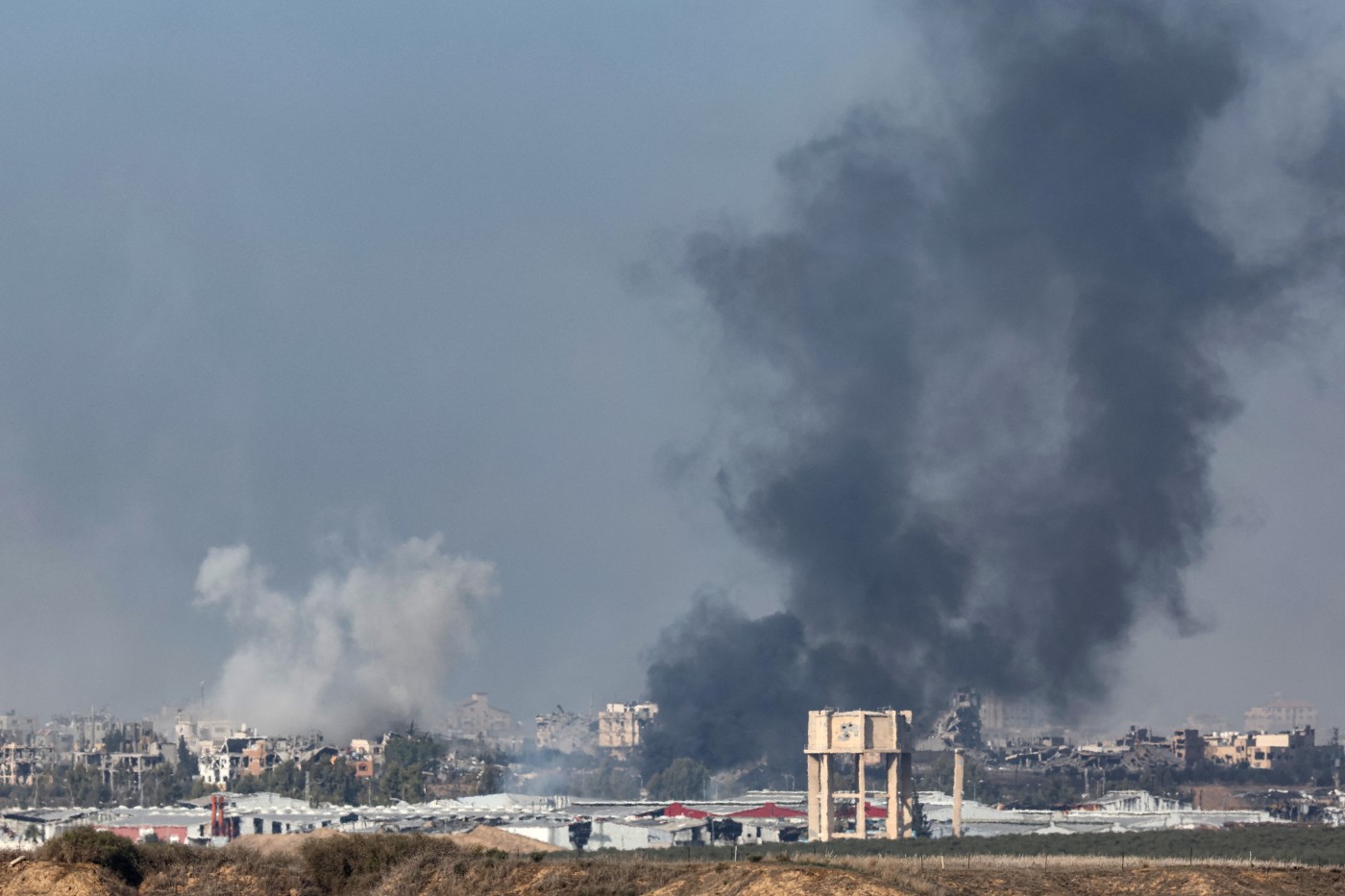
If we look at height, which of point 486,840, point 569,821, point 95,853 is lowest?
point 569,821

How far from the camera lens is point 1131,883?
76812mm

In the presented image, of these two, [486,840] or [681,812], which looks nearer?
[486,840]

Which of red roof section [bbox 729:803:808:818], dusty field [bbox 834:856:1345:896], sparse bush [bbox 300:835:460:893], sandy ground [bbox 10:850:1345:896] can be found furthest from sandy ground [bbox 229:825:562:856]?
dusty field [bbox 834:856:1345:896]

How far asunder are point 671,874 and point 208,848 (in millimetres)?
22397

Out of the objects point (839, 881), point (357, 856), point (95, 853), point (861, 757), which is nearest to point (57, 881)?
point (95, 853)

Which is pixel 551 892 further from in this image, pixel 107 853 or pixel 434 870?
pixel 107 853

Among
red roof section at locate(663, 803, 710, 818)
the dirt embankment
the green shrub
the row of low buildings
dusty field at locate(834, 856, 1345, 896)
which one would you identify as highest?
the green shrub

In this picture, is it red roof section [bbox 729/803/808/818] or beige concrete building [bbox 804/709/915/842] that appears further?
red roof section [bbox 729/803/808/818]

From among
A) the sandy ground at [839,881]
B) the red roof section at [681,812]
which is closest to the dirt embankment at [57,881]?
the sandy ground at [839,881]

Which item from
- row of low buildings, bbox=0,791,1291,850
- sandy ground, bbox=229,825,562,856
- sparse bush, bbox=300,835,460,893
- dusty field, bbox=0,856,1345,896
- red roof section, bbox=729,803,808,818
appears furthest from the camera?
red roof section, bbox=729,803,808,818

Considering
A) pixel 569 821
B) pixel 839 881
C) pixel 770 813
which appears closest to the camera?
pixel 839 881

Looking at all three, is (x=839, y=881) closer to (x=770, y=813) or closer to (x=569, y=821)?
(x=569, y=821)

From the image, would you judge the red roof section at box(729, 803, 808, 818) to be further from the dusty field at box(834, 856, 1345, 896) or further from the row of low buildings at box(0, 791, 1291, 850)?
the dusty field at box(834, 856, 1345, 896)

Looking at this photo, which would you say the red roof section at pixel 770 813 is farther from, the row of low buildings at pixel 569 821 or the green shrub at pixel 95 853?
the green shrub at pixel 95 853
